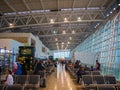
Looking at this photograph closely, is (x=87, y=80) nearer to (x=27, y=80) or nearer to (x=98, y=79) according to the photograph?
(x=98, y=79)

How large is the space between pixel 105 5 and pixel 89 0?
3031 mm

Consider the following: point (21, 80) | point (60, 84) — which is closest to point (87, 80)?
point (21, 80)

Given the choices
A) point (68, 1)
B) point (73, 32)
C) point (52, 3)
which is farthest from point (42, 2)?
point (73, 32)

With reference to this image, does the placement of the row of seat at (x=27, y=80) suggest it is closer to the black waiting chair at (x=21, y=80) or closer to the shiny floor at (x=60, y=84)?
the black waiting chair at (x=21, y=80)

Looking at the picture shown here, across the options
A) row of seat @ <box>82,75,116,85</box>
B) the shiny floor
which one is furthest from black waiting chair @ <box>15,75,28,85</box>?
row of seat @ <box>82,75,116,85</box>

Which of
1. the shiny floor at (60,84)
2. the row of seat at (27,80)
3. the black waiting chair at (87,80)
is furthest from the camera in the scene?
the shiny floor at (60,84)

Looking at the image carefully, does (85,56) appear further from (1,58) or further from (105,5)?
(1,58)

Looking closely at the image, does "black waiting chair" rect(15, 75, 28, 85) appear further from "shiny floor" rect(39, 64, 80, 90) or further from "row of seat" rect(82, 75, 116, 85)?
"row of seat" rect(82, 75, 116, 85)

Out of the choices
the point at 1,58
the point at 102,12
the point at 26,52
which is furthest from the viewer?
the point at 102,12

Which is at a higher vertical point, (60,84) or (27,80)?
(27,80)

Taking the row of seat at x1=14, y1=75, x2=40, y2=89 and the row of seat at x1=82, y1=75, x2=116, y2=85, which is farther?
the row of seat at x1=82, y1=75, x2=116, y2=85

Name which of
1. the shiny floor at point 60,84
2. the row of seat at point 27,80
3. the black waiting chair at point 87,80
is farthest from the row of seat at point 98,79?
the row of seat at point 27,80

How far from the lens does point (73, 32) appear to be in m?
41.4

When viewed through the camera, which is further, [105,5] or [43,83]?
[105,5]
